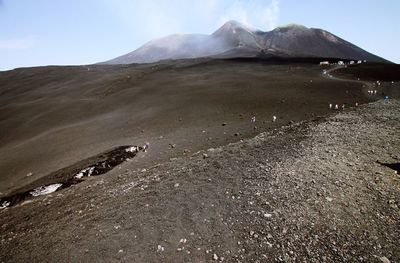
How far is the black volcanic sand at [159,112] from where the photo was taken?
24.3m

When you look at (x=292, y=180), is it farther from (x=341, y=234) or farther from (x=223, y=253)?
(x=223, y=253)

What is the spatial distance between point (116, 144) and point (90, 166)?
17.1 feet

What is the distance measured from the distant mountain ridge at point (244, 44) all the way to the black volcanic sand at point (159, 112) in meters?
80.2

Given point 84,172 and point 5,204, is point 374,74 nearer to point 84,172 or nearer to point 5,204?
point 84,172

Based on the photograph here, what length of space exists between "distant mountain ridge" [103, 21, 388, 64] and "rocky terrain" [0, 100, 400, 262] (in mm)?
118981

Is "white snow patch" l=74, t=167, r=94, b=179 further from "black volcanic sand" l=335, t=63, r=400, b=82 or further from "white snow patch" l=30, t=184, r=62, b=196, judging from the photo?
"black volcanic sand" l=335, t=63, r=400, b=82

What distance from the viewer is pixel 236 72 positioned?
5700 centimetres

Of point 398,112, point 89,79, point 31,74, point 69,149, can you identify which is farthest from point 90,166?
point 31,74

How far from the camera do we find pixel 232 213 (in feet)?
36.7

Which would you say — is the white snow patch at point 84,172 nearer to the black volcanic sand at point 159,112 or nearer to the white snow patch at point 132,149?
the black volcanic sand at point 159,112

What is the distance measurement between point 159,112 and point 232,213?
952 inches

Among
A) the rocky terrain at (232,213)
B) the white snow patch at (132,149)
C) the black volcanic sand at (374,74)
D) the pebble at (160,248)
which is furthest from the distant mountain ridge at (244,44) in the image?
the pebble at (160,248)

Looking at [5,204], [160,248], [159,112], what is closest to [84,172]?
[5,204]

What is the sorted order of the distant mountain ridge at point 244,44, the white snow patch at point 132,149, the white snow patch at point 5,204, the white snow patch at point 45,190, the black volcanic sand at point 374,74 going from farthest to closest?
1. the distant mountain ridge at point 244,44
2. the black volcanic sand at point 374,74
3. the white snow patch at point 132,149
4. the white snow patch at point 45,190
5. the white snow patch at point 5,204
